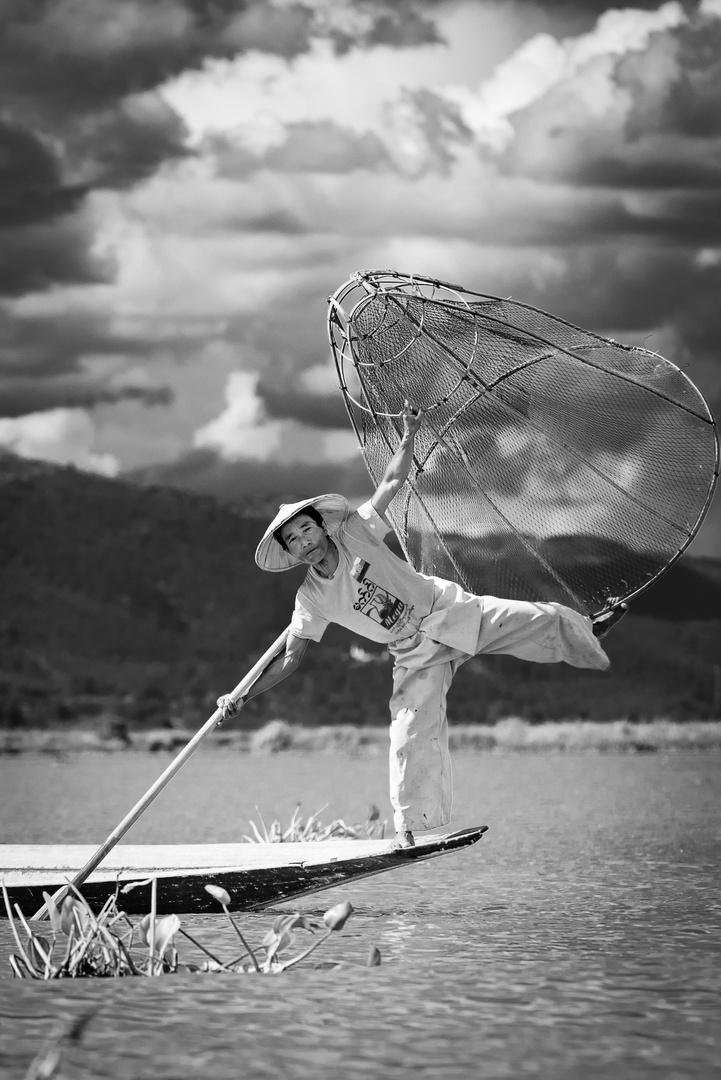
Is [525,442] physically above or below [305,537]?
above

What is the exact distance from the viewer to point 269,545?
24.8ft

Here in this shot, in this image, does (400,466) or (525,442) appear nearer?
Result: (400,466)

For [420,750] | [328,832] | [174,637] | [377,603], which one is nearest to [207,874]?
[420,750]

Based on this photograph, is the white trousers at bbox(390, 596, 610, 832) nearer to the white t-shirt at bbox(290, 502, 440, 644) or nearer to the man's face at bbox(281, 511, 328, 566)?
the white t-shirt at bbox(290, 502, 440, 644)

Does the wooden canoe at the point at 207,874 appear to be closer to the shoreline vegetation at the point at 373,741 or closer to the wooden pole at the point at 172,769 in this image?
the wooden pole at the point at 172,769

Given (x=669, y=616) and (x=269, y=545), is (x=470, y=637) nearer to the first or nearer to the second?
(x=269, y=545)

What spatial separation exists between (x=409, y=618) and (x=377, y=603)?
169mm

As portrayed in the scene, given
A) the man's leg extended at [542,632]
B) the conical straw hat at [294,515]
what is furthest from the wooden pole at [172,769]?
the man's leg extended at [542,632]

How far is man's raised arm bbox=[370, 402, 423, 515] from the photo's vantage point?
7328mm

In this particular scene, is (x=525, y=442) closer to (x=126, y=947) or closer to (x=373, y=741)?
(x=126, y=947)

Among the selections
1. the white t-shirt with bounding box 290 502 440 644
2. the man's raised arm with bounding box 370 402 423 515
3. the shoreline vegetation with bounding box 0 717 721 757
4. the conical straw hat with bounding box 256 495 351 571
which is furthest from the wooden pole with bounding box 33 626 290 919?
the shoreline vegetation with bounding box 0 717 721 757

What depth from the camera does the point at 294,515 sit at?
7.38 metres

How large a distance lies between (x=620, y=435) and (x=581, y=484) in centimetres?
35

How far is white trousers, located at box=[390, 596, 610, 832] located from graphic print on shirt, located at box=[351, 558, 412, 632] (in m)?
0.16
